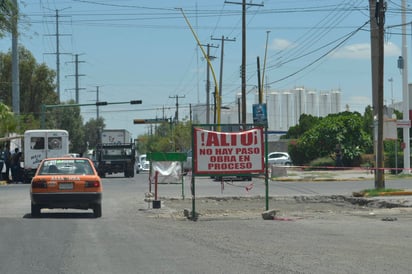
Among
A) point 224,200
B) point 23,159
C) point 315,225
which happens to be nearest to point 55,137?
point 23,159

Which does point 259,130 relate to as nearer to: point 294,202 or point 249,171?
point 249,171

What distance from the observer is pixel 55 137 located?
4172 cm

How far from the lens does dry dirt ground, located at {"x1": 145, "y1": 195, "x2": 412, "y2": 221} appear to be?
65.0 ft

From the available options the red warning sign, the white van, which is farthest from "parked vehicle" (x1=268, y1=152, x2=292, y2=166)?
the red warning sign

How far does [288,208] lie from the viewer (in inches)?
928

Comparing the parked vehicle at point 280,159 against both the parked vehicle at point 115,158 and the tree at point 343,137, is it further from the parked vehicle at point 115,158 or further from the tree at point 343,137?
the parked vehicle at point 115,158

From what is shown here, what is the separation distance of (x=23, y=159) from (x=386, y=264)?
35.1 m

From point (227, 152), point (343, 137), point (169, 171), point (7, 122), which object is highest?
point (7, 122)

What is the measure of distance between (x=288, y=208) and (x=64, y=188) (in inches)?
342

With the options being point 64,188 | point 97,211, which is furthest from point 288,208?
point 64,188

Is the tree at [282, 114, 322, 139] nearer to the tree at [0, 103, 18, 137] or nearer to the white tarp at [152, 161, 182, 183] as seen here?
the tree at [0, 103, 18, 137]

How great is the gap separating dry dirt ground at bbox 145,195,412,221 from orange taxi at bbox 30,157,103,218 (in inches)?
92.7

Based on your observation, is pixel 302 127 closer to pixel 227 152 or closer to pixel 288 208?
pixel 288 208

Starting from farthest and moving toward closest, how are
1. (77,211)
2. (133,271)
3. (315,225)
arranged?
(77,211) → (315,225) → (133,271)
